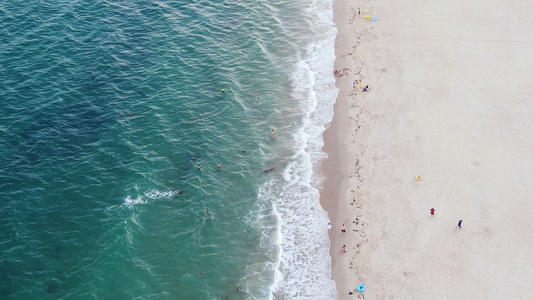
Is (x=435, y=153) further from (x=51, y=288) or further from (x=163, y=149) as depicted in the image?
(x=51, y=288)

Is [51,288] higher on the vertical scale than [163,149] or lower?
lower

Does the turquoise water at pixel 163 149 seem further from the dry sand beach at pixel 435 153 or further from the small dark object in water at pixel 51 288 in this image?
the dry sand beach at pixel 435 153

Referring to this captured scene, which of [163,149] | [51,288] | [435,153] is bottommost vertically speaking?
[51,288]

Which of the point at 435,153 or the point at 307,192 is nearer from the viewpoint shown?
the point at 307,192

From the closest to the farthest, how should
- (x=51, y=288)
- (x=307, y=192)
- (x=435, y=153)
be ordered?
(x=51, y=288)
(x=307, y=192)
(x=435, y=153)

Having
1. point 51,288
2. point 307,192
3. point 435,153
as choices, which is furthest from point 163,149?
point 435,153

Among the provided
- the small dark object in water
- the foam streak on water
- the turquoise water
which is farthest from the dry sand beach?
the small dark object in water
